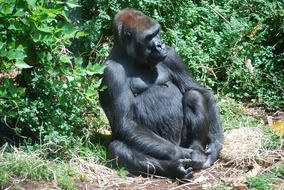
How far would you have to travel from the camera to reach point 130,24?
5820 millimetres

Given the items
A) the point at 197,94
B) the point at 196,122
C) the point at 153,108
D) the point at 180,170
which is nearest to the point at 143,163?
the point at 180,170

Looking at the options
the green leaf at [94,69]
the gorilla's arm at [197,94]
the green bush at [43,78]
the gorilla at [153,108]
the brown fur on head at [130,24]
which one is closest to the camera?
the green bush at [43,78]

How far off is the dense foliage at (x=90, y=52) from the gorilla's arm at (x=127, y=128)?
0.17 metres

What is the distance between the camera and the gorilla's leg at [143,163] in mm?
5457

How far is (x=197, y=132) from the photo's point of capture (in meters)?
5.82

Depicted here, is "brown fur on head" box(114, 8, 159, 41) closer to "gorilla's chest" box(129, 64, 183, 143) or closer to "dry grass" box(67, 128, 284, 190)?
"gorilla's chest" box(129, 64, 183, 143)

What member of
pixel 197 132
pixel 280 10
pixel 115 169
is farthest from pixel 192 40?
pixel 115 169

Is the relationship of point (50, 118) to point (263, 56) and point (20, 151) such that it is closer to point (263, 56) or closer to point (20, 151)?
point (20, 151)

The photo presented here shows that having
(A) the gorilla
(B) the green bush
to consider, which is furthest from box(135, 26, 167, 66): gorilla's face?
(B) the green bush

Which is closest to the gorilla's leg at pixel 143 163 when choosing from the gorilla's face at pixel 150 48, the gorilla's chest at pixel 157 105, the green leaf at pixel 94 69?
the gorilla's chest at pixel 157 105

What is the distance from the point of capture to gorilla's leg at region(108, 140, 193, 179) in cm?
546

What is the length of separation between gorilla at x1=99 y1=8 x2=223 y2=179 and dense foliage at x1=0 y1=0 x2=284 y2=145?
0.89 ft

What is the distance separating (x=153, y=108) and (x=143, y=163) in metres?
0.51

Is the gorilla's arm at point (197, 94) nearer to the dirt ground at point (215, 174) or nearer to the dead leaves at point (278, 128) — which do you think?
the dirt ground at point (215, 174)
